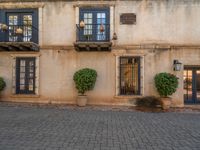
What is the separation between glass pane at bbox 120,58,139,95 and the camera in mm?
15703

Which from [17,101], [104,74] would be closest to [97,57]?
[104,74]

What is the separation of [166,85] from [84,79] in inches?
171

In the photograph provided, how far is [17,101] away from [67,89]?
298 cm

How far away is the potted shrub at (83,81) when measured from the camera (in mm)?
14914

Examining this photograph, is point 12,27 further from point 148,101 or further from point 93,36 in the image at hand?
point 148,101

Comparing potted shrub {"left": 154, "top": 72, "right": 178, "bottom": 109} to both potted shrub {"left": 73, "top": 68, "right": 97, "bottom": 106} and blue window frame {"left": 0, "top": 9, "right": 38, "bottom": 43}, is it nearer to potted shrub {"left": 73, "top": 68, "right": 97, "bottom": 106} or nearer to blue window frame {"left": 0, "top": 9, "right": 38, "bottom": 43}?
potted shrub {"left": 73, "top": 68, "right": 97, "bottom": 106}

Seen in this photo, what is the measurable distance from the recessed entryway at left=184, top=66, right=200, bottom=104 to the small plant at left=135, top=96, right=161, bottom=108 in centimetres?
200

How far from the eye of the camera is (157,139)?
303 inches

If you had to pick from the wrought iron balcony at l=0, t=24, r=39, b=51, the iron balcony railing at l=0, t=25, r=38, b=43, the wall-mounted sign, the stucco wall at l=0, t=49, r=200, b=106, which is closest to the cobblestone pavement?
the stucco wall at l=0, t=49, r=200, b=106

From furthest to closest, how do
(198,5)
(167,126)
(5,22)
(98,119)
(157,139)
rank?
(5,22) < (198,5) < (98,119) < (167,126) < (157,139)

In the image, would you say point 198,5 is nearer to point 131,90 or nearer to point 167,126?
point 131,90

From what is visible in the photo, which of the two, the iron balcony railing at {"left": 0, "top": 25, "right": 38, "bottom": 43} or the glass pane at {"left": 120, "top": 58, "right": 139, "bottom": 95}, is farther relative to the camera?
the iron balcony railing at {"left": 0, "top": 25, "right": 38, "bottom": 43}

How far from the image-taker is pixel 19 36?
1592 centimetres

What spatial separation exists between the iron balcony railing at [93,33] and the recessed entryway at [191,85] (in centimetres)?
495
